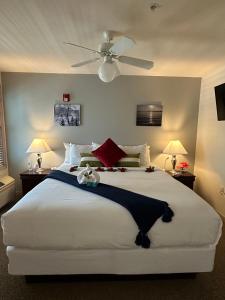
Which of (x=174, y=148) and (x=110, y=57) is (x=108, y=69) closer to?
(x=110, y=57)

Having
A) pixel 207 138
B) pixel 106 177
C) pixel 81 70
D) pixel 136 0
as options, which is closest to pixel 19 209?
pixel 106 177

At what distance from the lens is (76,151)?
3615mm

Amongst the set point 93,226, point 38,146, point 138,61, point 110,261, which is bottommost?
point 110,261

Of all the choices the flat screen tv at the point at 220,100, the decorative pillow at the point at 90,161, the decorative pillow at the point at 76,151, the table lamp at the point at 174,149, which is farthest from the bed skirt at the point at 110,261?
the flat screen tv at the point at 220,100

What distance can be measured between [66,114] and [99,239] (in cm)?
285

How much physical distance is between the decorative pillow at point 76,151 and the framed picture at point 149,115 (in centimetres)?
119

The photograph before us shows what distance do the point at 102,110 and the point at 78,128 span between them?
62cm

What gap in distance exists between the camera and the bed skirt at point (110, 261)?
5.53 feet

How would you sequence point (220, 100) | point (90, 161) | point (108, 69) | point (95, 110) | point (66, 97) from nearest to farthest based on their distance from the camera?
point (108, 69) < point (220, 100) < point (90, 161) < point (66, 97) < point (95, 110)

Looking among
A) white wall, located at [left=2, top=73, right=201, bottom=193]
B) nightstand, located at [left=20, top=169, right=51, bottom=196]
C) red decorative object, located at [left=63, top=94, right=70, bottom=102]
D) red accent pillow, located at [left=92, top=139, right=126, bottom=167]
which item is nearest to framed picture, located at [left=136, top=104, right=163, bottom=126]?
white wall, located at [left=2, top=73, right=201, bottom=193]

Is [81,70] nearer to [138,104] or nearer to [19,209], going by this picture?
[138,104]

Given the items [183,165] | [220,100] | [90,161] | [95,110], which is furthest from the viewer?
[95,110]

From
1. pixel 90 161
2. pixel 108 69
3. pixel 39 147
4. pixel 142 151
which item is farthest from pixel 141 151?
pixel 39 147

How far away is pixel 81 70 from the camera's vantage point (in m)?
3.62
